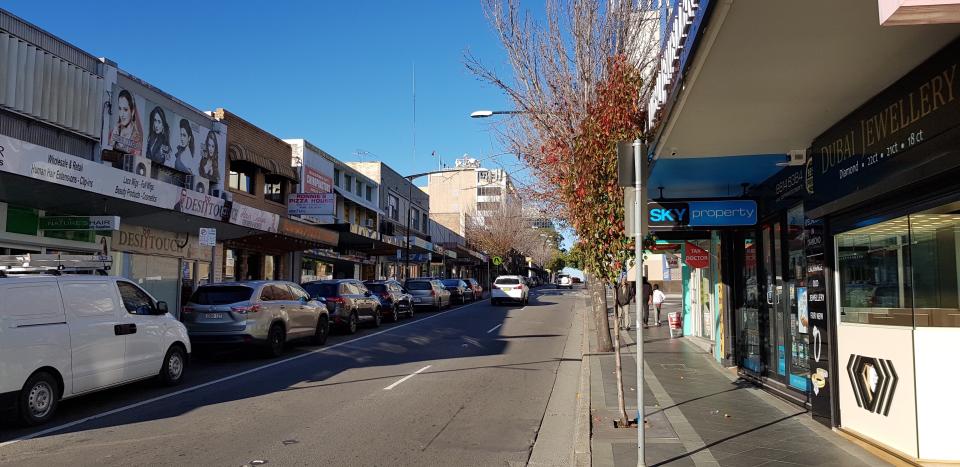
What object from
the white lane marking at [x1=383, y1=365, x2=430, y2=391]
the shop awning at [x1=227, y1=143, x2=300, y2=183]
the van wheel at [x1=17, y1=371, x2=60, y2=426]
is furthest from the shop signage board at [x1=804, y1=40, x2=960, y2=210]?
the shop awning at [x1=227, y1=143, x2=300, y2=183]

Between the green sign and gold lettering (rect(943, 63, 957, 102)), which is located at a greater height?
gold lettering (rect(943, 63, 957, 102))

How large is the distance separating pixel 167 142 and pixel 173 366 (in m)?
11.4

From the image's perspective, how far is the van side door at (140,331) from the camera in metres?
9.50

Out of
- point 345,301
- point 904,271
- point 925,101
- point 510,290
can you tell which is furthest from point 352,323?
point 925,101

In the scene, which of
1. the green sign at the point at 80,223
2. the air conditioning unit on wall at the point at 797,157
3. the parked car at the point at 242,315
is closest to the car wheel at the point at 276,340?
the parked car at the point at 242,315

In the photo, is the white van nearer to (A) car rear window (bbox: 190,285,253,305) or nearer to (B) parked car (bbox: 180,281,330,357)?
(B) parked car (bbox: 180,281,330,357)

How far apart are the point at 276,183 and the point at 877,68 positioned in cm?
2544

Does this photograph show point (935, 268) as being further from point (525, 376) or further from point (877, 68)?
point (525, 376)

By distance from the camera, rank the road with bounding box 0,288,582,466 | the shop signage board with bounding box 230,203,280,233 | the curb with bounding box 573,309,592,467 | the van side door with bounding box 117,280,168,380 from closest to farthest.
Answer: the curb with bounding box 573,309,592,467, the road with bounding box 0,288,582,466, the van side door with bounding box 117,280,168,380, the shop signage board with bounding box 230,203,280,233

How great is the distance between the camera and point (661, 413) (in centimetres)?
840

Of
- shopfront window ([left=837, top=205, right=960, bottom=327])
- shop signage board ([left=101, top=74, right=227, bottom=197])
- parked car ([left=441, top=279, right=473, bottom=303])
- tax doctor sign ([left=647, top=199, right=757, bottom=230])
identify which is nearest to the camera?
shopfront window ([left=837, top=205, right=960, bottom=327])

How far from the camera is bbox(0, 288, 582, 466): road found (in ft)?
21.7

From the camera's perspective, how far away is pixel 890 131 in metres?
6.08

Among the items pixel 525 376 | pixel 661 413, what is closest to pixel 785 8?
pixel 661 413
